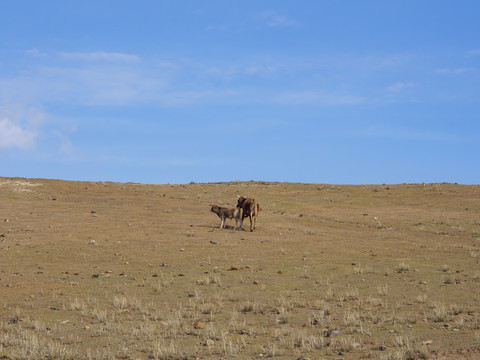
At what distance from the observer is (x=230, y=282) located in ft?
66.7

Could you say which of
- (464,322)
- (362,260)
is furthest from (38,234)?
(464,322)

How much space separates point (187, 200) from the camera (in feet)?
155

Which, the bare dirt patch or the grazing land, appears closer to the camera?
the grazing land

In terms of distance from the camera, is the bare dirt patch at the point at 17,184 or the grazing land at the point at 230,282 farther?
the bare dirt patch at the point at 17,184

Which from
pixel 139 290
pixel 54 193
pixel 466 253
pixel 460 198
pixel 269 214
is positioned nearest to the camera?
pixel 139 290

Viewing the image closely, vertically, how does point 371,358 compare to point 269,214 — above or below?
below

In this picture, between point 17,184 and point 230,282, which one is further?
point 17,184

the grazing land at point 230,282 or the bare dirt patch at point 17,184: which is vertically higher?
the bare dirt patch at point 17,184

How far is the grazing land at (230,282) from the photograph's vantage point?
41.6 feet

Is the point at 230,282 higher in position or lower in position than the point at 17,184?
lower

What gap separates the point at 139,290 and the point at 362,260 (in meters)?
10.4

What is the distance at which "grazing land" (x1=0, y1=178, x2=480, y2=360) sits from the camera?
41.6 ft

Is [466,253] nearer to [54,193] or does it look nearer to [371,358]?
[371,358]

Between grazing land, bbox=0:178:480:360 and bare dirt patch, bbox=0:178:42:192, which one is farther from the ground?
bare dirt patch, bbox=0:178:42:192
